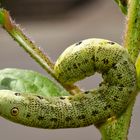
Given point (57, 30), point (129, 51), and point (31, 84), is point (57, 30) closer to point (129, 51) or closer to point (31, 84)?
point (31, 84)

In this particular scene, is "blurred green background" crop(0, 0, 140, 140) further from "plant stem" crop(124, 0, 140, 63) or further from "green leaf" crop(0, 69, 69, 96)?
"plant stem" crop(124, 0, 140, 63)

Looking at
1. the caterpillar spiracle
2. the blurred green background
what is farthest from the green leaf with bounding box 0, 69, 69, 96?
the blurred green background


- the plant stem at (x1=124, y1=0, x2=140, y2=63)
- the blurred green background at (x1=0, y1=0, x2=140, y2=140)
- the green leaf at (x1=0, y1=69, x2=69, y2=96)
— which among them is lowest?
the blurred green background at (x1=0, y1=0, x2=140, y2=140)

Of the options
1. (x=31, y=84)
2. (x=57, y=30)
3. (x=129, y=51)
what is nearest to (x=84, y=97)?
(x=129, y=51)

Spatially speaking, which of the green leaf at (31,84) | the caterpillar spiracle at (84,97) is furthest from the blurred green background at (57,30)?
the caterpillar spiracle at (84,97)

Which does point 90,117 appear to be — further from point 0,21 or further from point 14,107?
point 0,21

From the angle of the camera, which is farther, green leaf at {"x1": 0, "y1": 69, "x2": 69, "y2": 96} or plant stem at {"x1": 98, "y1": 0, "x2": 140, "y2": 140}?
green leaf at {"x1": 0, "y1": 69, "x2": 69, "y2": 96}

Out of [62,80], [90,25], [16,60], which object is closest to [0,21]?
[62,80]
